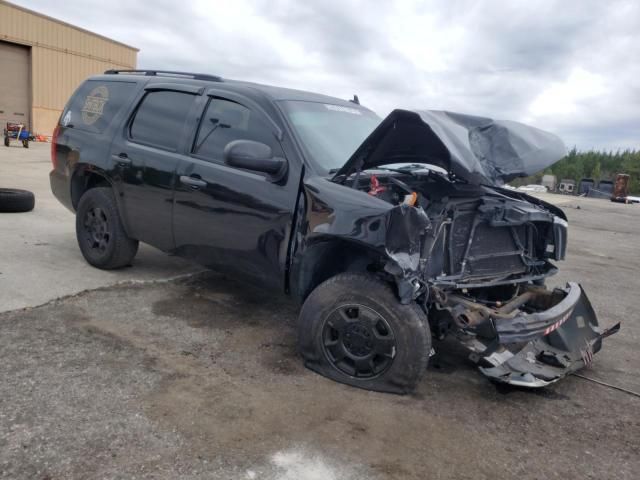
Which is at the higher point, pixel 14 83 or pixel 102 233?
pixel 14 83

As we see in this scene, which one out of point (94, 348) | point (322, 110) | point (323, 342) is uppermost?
point (322, 110)

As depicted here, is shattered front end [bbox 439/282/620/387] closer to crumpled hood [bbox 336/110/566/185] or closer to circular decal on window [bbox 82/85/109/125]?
crumpled hood [bbox 336/110/566/185]

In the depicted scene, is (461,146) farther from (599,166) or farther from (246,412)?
(599,166)

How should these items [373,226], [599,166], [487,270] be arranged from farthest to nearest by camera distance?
[599,166], [487,270], [373,226]

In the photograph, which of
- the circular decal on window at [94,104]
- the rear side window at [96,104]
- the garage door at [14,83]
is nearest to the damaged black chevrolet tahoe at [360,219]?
the rear side window at [96,104]

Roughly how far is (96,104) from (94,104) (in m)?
0.04

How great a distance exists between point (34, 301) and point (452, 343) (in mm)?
3339

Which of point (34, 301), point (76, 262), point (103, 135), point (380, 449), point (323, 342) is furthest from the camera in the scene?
point (76, 262)

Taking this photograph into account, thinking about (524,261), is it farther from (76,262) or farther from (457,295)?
(76,262)

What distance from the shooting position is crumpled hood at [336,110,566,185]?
3336 mm

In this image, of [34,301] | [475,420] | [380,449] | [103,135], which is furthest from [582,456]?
[103,135]

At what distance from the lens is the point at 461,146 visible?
3434 millimetres

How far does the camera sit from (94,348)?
3.58m

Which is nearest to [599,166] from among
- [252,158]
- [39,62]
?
[39,62]
